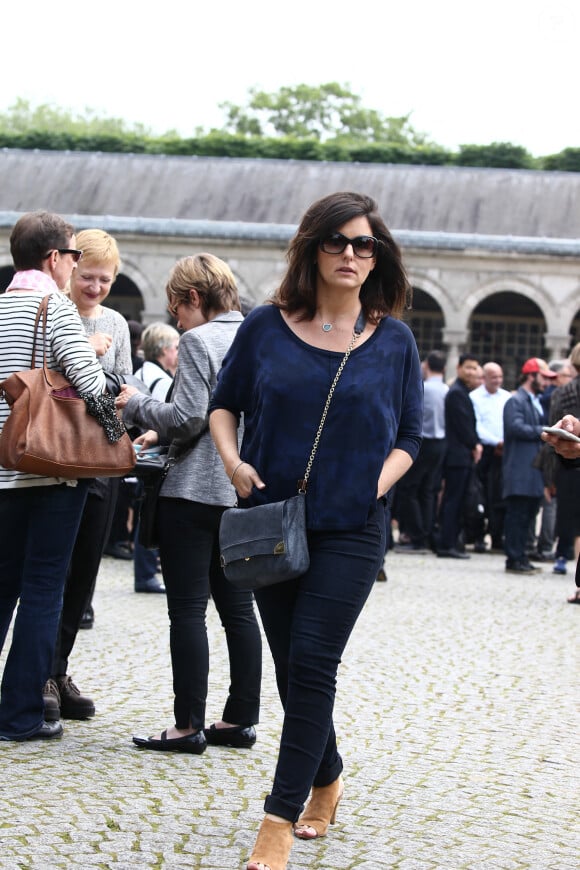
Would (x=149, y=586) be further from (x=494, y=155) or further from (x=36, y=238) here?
(x=494, y=155)

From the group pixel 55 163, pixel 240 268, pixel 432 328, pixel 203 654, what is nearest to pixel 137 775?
pixel 203 654

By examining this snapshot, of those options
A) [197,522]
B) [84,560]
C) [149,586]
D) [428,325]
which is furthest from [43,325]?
[428,325]

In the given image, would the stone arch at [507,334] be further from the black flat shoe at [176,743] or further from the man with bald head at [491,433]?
the black flat shoe at [176,743]

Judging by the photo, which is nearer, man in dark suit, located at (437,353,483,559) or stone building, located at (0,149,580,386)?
man in dark suit, located at (437,353,483,559)

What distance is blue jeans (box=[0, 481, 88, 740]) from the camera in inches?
203

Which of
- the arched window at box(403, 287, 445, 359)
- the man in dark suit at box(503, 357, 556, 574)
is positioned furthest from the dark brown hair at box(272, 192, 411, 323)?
the arched window at box(403, 287, 445, 359)

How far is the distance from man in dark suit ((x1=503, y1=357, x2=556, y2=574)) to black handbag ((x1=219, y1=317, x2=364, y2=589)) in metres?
10.0

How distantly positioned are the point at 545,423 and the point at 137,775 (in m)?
10.3

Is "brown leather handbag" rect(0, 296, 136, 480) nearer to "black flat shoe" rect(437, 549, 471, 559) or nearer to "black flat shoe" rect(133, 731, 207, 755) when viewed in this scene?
"black flat shoe" rect(133, 731, 207, 755)

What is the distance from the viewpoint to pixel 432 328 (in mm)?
36500

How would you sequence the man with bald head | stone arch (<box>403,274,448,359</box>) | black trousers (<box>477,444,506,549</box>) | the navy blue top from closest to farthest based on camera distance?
the navy blue top → the man with bald head → black trousers (<box>477,444,506,549</box>) → stone arch (<box>403,274,448,359</box>)

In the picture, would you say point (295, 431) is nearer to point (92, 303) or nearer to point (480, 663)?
point (92, 303)

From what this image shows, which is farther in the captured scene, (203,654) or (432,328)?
(432,328)

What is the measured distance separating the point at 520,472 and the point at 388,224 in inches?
892
